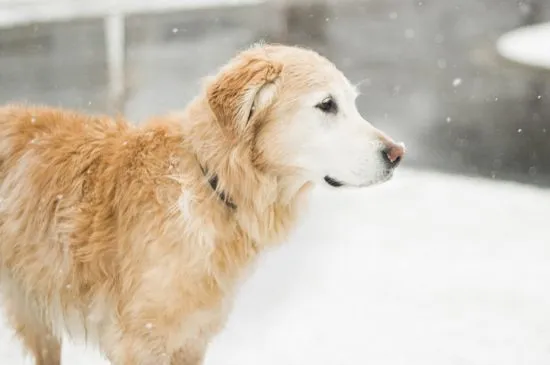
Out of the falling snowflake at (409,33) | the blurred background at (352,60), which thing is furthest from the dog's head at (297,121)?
the falling snowflake at (409,33)

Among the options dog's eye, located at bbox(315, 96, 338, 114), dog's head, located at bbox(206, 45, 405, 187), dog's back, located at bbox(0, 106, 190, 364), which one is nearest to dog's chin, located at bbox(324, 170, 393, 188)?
dog's head, located at bbox(206, 45, 405, 187)

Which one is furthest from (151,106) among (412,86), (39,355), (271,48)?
(271,48)

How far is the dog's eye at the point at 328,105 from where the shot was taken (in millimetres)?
3145

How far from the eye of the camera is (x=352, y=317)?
476 cm

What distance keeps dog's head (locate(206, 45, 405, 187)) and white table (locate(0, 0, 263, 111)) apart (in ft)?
23.7

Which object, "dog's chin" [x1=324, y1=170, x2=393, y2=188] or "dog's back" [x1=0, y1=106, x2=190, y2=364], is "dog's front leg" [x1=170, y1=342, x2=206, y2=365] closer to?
"dog's back" [x1=0, y1=106, x2=190, y2=364]

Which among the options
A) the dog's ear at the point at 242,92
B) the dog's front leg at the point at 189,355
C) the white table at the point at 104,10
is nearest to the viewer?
the dog's ear at the point at 242,92

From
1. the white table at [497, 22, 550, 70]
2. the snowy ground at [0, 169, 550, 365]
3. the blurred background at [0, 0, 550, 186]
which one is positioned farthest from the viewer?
the white table at [497, 22, 550, 70]

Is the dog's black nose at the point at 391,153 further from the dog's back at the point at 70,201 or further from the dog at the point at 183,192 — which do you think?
the dog's back at the point at 70,201

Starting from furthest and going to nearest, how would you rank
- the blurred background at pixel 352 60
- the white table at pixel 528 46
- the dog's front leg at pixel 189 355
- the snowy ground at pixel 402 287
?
the white table at pixel 528 46 < the blurred background at pixel 352 60 < the snowy ground at pixel 402 287 < the dog's front leg at pixel 189 355

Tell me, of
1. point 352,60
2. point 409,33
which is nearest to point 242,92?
point 352,60

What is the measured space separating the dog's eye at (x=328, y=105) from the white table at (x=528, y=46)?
7.87m

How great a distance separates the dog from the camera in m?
3.09

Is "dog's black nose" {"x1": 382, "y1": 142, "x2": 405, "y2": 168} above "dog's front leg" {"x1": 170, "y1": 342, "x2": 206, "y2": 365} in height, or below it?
above
